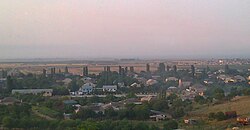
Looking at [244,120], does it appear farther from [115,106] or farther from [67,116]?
[67,116]

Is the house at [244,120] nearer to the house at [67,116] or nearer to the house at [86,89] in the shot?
the house at [67,116]

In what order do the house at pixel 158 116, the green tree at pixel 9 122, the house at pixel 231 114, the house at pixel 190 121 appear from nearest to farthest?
the green tree at pixel 9 122, the house at pixel 190 121, the house at pixel 231 114, the house at pixel 158 116

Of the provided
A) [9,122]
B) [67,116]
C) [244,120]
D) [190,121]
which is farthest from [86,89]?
[244,120]

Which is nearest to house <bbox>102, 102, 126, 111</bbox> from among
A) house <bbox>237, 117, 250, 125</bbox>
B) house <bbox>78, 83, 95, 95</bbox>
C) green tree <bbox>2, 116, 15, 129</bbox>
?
green tree <bbox>2, 116, 15, 129</bbox>

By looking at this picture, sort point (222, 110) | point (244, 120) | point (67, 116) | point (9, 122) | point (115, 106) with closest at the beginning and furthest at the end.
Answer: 1. point (9, 122)
2. point (244, 120)
3. point (67, 116)
4. point (222, 110)
5. point (115, 106)

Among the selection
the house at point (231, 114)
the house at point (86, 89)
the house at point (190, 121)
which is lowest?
the house at point (86, 89)

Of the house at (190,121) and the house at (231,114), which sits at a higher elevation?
the house at (231,114)

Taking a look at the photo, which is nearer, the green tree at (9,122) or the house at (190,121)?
the green tree at (9,122)

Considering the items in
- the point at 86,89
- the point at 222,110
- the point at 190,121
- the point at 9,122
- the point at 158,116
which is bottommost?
the point at 86,89

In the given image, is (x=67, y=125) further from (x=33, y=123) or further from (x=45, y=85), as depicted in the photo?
(x=45, y=85)

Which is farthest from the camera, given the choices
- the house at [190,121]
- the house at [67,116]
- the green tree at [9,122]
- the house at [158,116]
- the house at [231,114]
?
the house at [158,116]

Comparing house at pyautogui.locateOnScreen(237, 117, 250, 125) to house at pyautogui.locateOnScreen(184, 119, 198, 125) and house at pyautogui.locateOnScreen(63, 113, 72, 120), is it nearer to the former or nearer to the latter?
house at pyautogui.locateOnScreen(184, 119, 198, 125)

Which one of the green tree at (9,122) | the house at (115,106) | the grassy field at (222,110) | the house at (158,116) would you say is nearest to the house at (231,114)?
the grassy field at (222,110)
